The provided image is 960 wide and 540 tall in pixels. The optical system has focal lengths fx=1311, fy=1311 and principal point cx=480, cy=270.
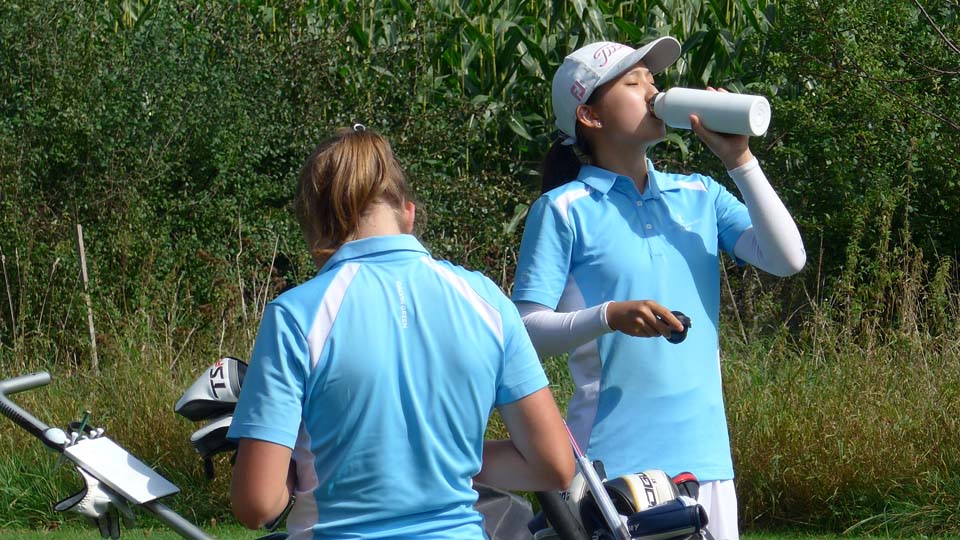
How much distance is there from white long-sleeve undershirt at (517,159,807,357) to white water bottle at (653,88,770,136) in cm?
9

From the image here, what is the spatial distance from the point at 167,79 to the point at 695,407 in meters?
7.07

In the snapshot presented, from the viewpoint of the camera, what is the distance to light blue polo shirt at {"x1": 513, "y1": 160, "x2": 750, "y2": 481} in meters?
2.95

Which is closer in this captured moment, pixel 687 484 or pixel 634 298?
pixel 687 484

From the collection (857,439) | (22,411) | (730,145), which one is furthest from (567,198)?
(857,439)

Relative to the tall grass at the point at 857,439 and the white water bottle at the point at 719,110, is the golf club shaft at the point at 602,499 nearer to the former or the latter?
the white water bottle at the point at 719,110

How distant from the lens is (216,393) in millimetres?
2584

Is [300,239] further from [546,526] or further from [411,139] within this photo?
[546,526]

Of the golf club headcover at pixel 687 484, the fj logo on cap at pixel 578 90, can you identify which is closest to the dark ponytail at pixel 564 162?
the fj logo on cap at pixel 578 90

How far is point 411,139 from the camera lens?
391 inches

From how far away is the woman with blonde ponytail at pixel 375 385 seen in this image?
210 centimetres

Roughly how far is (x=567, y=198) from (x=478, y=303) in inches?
36.2

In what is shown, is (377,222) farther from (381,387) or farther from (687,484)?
(687,484)

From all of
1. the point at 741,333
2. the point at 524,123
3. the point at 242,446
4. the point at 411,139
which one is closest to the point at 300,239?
the point at 411,139

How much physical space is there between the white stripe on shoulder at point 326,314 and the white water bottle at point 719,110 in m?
1.14
